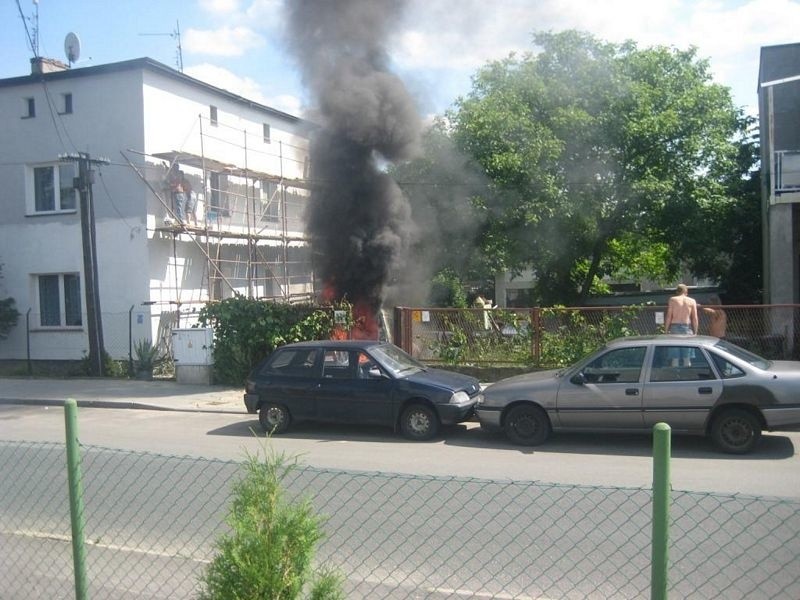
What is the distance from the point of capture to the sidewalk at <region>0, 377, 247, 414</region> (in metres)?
14.0

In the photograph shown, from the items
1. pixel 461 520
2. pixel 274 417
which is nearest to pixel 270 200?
pixel 274 417

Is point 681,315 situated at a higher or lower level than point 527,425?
higher

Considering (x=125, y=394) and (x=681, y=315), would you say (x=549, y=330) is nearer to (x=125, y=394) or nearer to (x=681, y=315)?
(x=681, y=315)

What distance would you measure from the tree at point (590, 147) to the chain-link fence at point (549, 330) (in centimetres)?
680

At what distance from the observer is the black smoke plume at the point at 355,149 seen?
1925cm

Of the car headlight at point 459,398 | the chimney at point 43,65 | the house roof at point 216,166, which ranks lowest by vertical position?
the car headlight at point 459,398

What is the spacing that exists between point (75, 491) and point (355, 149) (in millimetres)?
17458

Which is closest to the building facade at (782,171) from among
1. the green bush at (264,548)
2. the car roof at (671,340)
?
the car roof at (671,340)

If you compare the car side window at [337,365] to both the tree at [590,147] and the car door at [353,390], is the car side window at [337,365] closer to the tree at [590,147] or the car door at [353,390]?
the car door at [353,390]

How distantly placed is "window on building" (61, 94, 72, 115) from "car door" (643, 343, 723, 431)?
16.6 m

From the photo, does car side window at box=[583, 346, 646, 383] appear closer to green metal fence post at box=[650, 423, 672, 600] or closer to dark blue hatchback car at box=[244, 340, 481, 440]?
dark blue hatchback car at box=[244, 340, 481, 440]

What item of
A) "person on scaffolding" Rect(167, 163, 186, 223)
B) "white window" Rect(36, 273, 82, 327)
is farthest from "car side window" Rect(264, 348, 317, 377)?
"white window" Rect(36, 273, 82, 327)

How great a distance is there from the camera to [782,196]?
15539 millimetres

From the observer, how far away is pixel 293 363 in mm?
10969
